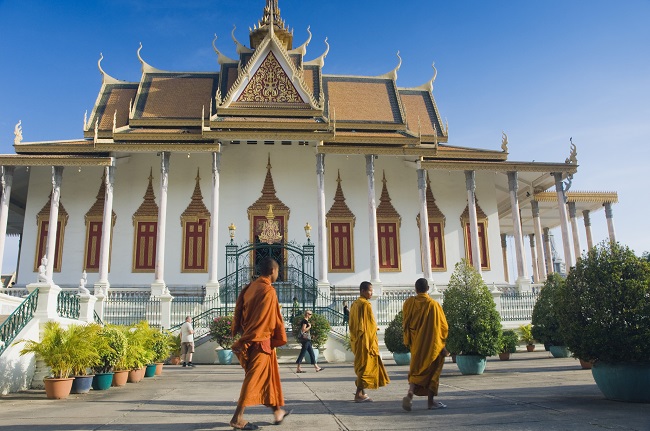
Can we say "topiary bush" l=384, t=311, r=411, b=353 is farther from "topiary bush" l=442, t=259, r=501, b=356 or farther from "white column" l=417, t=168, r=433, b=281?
"white column" l=417, t=168, r=433, b=281

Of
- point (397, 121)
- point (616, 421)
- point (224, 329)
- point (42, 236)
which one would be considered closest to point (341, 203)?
point (397, 121)

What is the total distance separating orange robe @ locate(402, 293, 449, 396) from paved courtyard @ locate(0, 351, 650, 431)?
29 cm

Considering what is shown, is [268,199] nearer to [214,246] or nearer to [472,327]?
[214,246]

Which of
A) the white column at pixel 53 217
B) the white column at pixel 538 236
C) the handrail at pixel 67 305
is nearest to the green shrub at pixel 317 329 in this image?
the handrail at pixel 67 305

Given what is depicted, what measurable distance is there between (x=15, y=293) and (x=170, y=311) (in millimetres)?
5631

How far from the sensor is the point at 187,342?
41.0 ft

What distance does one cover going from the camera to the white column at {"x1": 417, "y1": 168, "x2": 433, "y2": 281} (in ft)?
61.1

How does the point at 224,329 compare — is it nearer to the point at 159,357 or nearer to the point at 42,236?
the point at 159,357

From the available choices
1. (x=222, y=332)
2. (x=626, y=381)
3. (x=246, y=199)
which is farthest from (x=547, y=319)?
(x=246, y=199)

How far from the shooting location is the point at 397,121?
20922mm

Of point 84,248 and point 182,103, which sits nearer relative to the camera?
point 84,248

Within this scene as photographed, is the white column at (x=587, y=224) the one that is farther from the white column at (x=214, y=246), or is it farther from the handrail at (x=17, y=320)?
the handrail at (x=17, y=320)

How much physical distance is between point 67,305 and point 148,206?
10.3m

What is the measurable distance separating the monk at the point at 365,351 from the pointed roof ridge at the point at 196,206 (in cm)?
1432
